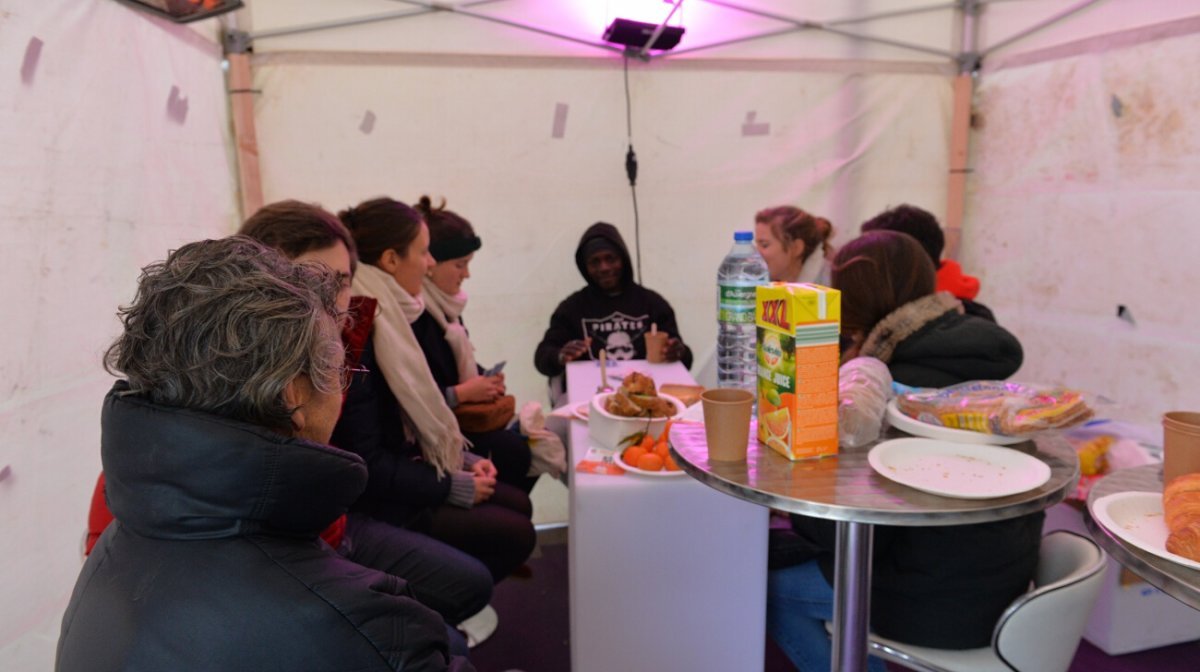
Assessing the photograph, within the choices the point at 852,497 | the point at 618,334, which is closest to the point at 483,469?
the point at 618,334

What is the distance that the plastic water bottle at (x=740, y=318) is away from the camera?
188 centimetres

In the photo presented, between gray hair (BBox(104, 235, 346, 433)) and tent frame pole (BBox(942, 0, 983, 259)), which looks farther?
tent frame pole (BBox(942, 0, 983, 259))

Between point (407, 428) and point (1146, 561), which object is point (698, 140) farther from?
point (1146, 561)

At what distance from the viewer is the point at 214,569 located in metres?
0.72

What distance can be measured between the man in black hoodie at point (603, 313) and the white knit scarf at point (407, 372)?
1060mm

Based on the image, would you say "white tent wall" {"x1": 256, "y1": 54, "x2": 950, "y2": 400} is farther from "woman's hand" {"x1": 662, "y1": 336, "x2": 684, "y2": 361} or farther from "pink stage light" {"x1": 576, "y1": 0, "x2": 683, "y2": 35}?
"woman's hand" {"x1": 662, "y1": 336, "x2": 684, "y2": 361}

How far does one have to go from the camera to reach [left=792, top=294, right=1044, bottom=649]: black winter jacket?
132 centimetres

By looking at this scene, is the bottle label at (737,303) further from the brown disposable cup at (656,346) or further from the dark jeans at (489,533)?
the dark jeans at (489,533)

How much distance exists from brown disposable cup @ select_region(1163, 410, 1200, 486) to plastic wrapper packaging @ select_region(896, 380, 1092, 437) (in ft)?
0.48

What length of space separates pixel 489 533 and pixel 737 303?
91 centimetres

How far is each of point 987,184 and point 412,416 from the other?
2875 millimetres

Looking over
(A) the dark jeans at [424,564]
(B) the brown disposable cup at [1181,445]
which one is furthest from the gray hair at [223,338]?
(B) the brown disposable cup at [1181,445]

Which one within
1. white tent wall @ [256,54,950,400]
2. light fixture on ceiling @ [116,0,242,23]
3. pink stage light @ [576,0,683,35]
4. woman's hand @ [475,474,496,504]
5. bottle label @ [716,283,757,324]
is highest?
pink stage light @ [576,0,683,35]

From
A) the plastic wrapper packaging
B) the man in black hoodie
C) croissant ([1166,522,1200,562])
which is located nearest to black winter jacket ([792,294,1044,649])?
the plastic wrapper packaging
